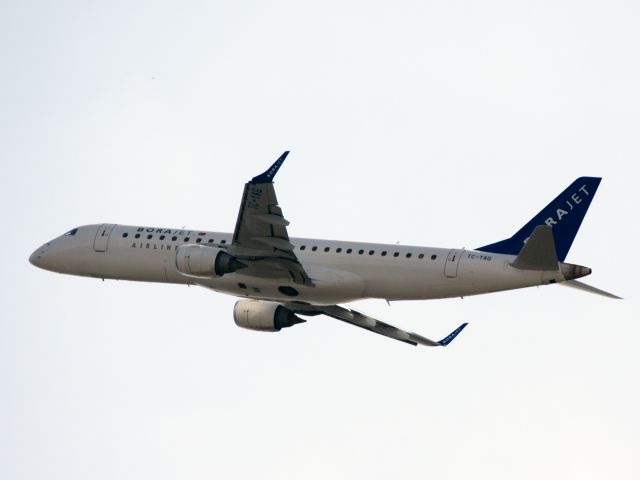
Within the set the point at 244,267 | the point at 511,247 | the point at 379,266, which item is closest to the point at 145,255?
the point at 244,267

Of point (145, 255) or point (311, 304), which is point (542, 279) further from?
point (145, 255)

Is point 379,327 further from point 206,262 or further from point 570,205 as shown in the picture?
point 570,205

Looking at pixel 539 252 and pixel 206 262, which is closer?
pixel 539 252

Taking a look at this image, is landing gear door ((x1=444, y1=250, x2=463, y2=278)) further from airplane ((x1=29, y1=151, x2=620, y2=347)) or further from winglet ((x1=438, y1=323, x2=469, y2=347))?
winglet ((x1=438, y1=323, x2=469, y2=347))

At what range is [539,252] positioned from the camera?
2234 inches

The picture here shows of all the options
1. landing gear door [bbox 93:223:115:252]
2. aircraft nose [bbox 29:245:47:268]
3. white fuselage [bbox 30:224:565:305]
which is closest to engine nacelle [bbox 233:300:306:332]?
white fuselage [bbox 30:224:565:305]

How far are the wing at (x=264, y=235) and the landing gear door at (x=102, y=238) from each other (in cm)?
820

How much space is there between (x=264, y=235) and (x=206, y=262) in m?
2.54

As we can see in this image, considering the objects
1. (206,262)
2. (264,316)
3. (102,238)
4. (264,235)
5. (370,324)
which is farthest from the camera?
(370,324)

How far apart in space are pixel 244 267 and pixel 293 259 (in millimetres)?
1964

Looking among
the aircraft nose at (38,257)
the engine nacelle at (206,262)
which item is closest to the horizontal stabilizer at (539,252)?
the engine nacelle at (206,262)

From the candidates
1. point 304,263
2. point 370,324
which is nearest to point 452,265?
point 304,263

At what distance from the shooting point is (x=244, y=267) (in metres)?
60.9

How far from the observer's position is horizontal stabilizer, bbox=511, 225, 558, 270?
185 ft
